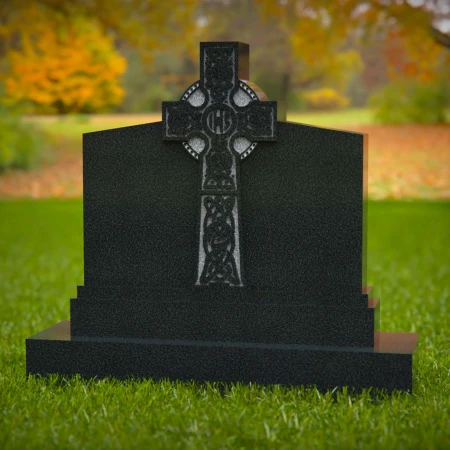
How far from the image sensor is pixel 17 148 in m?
21.9

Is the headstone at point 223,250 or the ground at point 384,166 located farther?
the ground at point 384,166

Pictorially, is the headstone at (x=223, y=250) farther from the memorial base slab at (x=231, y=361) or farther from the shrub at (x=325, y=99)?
the shrub at (x=325, y=99)

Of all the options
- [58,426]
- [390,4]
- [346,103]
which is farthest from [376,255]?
[346,103]

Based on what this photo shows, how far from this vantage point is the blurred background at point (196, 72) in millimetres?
19969

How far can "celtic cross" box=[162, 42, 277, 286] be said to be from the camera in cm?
480

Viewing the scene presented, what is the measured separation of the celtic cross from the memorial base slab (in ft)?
1.43

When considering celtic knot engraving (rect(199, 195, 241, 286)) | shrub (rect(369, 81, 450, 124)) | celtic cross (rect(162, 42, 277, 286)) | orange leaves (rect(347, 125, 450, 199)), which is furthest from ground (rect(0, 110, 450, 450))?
shrub (rect(369, 81, 450, 124))

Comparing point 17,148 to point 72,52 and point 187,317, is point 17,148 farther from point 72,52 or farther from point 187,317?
point 187,317

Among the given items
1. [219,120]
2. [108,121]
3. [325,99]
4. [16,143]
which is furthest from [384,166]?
[219,120]

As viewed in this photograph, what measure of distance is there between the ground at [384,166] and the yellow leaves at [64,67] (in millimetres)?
1300

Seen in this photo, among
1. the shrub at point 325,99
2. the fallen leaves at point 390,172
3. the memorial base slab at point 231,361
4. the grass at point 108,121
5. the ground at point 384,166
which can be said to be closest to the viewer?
the memorial base slab at point 231,361

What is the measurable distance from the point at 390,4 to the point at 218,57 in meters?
14.9

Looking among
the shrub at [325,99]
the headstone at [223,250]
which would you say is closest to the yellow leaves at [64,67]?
the shrub at [325,99]

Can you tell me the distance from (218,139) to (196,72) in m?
32.2
